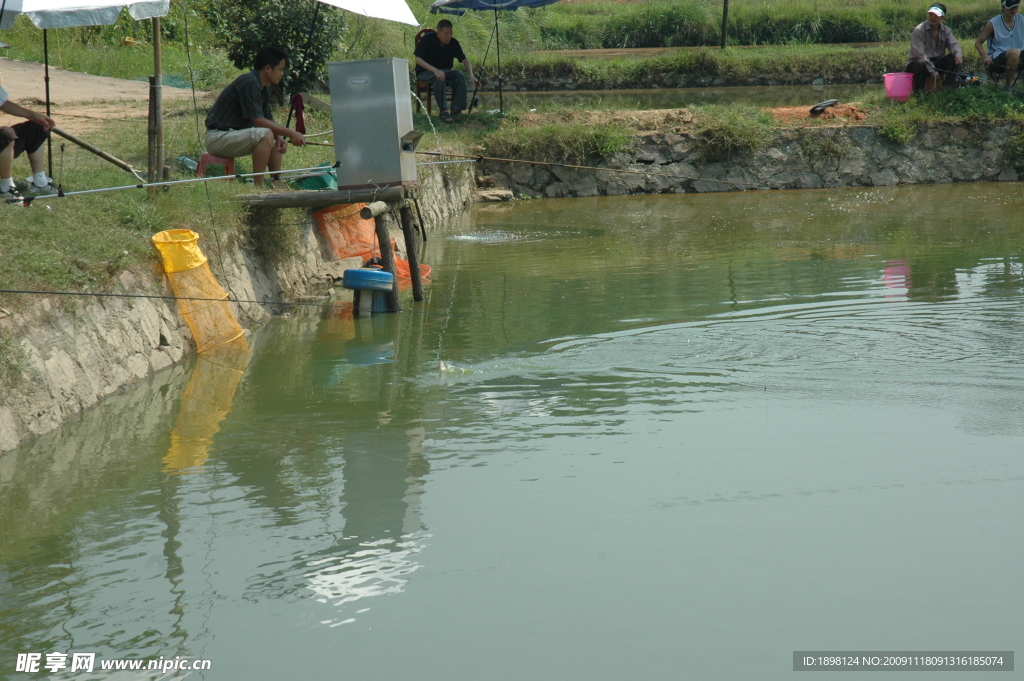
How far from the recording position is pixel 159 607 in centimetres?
420

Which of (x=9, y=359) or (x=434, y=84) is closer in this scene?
(x=9, y=359)

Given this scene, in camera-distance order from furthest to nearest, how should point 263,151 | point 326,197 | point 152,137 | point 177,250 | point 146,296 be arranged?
point 263,151 → point 152,137 → point 326,197 → point 177,250 → point 146,296

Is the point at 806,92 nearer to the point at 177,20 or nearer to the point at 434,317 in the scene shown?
the point at 177,20

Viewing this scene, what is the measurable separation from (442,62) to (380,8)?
23.8ft

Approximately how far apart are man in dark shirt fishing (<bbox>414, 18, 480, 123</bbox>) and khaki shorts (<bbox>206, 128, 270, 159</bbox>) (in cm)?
710

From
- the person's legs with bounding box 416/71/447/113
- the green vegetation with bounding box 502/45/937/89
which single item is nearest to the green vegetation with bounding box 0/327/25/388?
the person's legs with bounding box 416/71/447/113

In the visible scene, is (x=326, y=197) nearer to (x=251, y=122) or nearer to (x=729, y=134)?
(x=251, y=122)

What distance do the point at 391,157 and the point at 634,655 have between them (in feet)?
19.4

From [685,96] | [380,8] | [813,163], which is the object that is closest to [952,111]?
[813,163]

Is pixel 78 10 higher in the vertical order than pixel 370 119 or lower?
higher

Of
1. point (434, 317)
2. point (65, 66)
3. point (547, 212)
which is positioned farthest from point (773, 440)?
point (65, 66)

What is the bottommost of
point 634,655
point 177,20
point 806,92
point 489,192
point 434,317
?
point 634,655

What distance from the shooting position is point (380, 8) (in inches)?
369

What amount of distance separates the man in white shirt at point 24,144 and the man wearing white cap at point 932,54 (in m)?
13.3
